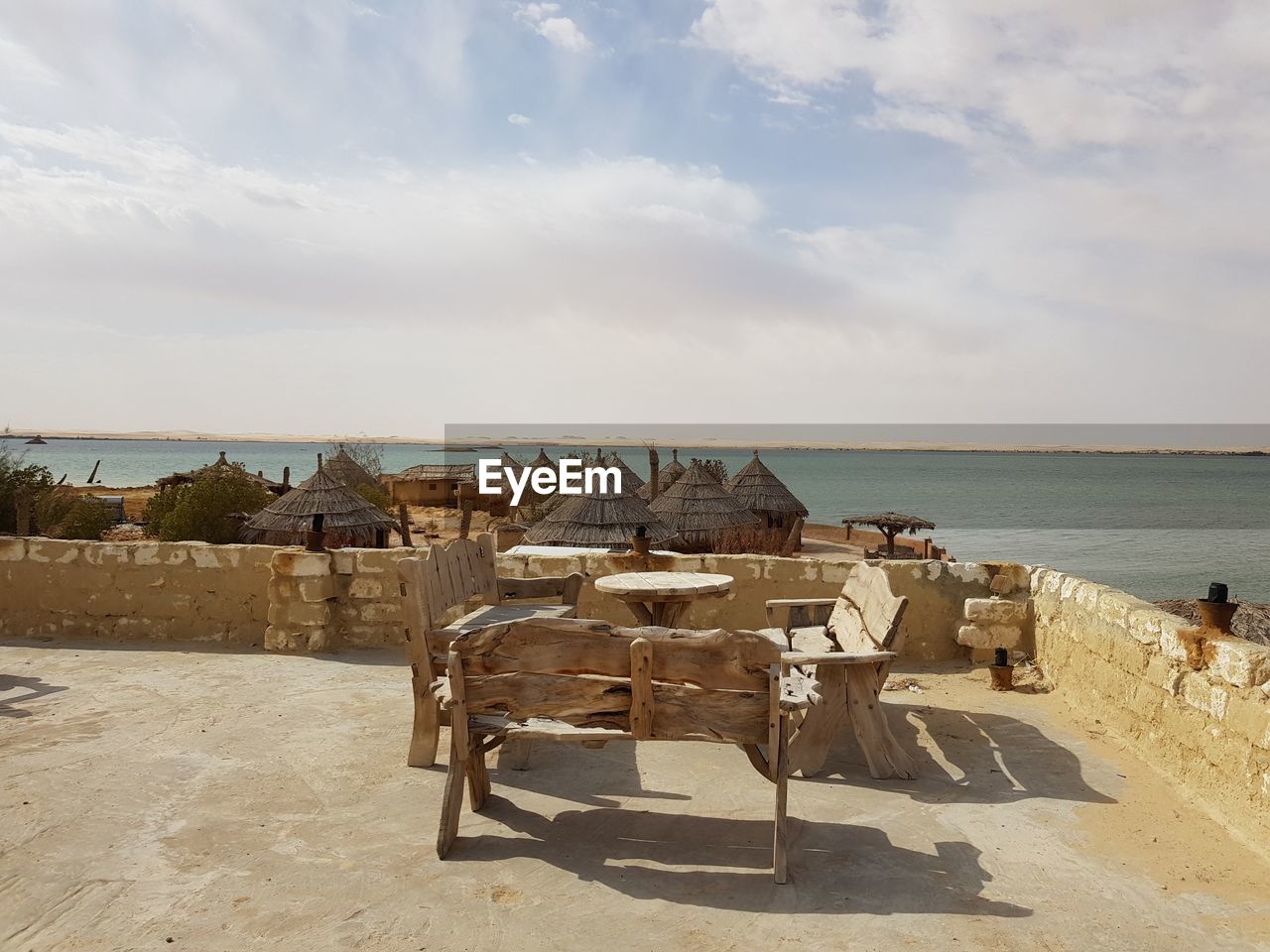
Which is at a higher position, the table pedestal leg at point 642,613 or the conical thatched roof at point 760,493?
the conical thatched roof at point 760,493

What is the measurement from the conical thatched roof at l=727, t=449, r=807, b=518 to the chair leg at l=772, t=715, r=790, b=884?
74.7 ft

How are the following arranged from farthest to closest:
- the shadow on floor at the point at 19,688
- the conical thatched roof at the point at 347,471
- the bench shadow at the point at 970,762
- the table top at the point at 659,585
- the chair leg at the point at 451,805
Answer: the conical thatched roof at the point at 347,471 → the table top at the point at 659,585 → the shadow on floor at the point at 19,688 → the bench shadow at the point at 970,762 → the chair leg at the point at 451,805

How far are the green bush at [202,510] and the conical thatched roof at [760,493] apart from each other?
14534 millimetres

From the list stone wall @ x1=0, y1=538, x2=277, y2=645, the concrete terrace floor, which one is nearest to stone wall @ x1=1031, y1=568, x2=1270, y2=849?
the concrete terrace floor

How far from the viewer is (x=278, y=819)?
3.78 m

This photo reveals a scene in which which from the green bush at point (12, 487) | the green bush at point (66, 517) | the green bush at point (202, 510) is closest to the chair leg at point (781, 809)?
the green bush at point (202, 510)

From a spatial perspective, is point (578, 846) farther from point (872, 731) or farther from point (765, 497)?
point (765, 497)

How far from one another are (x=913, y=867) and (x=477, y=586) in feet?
11.2

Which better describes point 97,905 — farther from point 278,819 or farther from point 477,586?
point 477,586

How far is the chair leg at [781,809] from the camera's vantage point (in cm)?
329

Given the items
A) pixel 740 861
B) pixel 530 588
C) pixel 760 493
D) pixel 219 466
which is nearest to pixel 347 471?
pixel 219 466

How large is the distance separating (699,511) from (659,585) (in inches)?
706

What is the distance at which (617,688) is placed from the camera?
11.2ft

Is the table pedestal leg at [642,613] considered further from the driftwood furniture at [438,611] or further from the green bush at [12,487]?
the green bush at [12,487]
